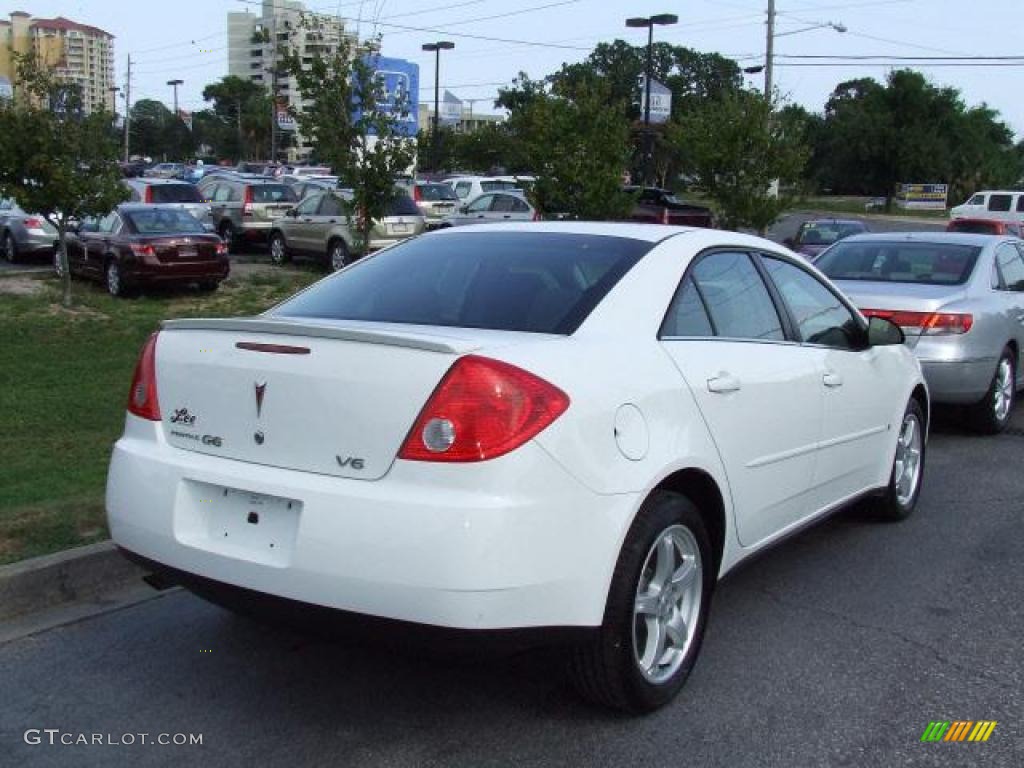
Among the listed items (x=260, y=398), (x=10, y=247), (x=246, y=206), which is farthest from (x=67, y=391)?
(x=246, y=206)

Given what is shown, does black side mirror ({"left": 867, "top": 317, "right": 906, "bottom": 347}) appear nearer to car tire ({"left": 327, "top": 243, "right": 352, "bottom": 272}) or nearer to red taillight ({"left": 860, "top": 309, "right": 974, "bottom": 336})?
red taillight ({"left": 860, "top": 309, "right": 974, "bottom": 336})

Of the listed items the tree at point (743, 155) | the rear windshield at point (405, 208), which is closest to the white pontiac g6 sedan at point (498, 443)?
the tree at point (743, 155)

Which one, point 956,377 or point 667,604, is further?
point 956,377

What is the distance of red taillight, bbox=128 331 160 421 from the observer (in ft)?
12.5

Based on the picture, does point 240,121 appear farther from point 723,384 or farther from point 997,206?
point 723,384

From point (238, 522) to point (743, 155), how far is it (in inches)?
661

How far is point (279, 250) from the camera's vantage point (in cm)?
2270

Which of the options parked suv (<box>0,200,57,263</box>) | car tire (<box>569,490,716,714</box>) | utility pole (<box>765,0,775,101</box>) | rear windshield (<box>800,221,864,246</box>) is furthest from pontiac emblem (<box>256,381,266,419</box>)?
utility pole (<box>765,0,775,101</box>)

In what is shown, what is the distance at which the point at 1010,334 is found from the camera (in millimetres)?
8805

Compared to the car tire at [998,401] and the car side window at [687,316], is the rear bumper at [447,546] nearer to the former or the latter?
Result: the car side window at [687,316]

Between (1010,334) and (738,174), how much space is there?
10.8 meters

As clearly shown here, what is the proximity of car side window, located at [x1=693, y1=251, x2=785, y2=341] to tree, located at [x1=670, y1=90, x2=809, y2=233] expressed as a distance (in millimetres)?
14641

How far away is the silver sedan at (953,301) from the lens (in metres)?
8.12

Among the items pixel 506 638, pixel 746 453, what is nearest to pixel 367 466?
pixel 506 638
